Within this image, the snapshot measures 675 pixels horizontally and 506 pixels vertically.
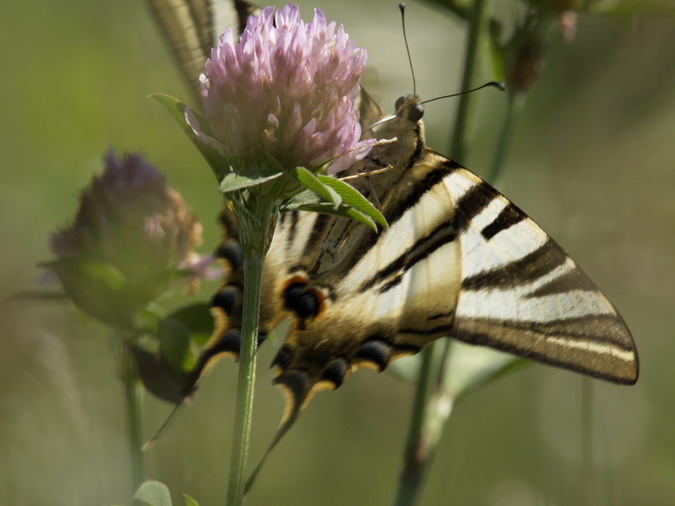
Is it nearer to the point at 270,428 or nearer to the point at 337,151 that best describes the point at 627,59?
the point at 270,428

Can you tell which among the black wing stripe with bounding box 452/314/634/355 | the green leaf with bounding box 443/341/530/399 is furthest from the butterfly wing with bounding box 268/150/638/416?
the green leaf with bounding box 443/341/530/399

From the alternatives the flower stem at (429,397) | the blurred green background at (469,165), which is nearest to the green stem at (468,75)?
the flower stem at (429,397)

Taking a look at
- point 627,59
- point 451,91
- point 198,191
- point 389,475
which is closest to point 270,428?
point 389,475

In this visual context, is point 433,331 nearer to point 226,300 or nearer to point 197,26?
point 226,300

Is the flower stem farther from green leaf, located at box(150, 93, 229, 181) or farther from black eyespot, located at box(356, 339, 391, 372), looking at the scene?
green leaf, located at box(150, 93, 229, 181)

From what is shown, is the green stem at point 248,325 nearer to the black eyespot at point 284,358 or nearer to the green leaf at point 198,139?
the green leaf at point 198,139

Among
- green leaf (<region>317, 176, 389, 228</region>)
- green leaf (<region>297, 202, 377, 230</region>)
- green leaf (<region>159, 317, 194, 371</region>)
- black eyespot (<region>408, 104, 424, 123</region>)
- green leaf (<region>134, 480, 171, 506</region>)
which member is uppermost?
green leaf (<region>317, 176, 389, 228</region>)
